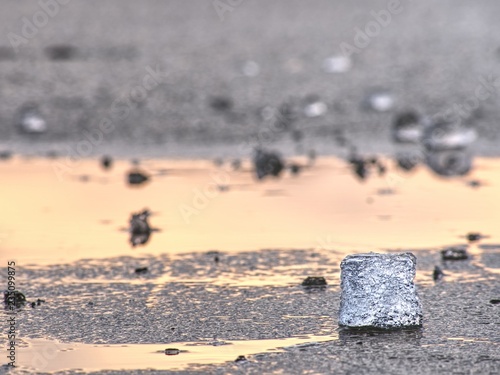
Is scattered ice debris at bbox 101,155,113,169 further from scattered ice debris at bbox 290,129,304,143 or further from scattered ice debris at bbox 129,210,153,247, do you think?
scattered ice debris at bbox 129,210,153,247

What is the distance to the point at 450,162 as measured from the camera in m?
19.9

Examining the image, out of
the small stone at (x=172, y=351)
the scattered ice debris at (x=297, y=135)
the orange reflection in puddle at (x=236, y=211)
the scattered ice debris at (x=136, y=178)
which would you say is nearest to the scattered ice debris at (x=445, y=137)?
the orange reflection in puddle at (x=236, y=211)

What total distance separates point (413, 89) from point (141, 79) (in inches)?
236

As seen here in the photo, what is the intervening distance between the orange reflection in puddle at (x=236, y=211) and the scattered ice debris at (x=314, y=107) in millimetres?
5597

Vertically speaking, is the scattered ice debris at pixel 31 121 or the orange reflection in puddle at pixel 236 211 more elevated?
the scattered ice debris at pixel 31 121

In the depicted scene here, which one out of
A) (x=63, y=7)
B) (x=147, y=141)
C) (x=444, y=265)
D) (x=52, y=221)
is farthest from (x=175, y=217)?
(x=63, y=7)

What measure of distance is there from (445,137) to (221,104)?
5.49 meters

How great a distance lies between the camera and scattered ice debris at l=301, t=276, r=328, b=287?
33.0 ft

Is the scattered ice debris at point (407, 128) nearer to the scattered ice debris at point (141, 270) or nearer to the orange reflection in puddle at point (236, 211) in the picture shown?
the orange reflection in puddle at point (236, 211)

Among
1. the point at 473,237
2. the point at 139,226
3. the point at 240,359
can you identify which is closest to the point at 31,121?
the point at 139,226

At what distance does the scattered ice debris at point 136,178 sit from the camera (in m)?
17.6

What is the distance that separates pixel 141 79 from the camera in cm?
2747

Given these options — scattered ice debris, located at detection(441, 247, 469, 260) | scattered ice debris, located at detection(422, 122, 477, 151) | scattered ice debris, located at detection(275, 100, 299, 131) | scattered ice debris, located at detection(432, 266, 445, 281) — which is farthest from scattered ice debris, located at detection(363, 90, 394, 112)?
scattered ice debris, located at detection(432, 266, 445, 281)

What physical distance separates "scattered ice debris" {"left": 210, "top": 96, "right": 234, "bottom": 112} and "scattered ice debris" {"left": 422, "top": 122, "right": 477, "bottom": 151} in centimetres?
497
